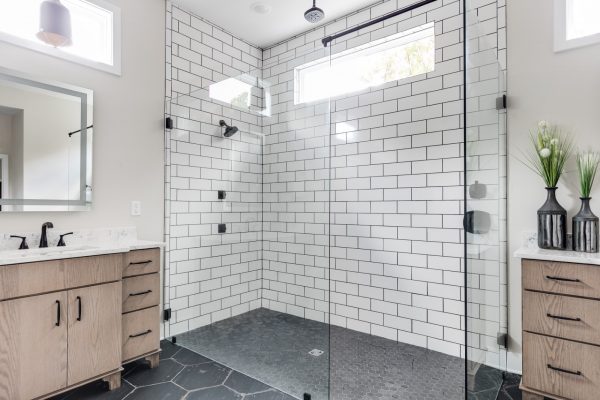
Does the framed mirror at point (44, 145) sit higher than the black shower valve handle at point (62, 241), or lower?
higher

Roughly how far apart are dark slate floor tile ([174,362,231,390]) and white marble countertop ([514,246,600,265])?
2030 mm

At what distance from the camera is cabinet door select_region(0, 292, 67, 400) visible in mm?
1745

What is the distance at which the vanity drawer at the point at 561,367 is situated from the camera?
177cm

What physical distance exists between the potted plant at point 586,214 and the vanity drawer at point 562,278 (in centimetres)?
28

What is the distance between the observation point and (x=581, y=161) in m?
2.12

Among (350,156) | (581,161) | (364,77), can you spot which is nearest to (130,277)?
(350,156)

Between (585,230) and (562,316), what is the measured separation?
1.75 feet

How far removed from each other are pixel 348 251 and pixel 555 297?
4.85 feet

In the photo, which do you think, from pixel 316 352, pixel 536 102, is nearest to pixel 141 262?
pixel 316 352

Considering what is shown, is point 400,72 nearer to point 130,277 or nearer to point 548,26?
point 548,26

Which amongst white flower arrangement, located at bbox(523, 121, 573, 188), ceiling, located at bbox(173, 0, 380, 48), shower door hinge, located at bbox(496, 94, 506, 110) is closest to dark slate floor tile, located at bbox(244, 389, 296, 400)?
white flower arrangement, located at bbox(523, 121, 573, 188)

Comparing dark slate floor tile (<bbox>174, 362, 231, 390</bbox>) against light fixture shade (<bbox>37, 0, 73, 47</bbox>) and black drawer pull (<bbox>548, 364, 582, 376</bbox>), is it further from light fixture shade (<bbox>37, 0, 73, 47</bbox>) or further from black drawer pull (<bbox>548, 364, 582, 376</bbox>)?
light fixture shade (<bbox>37, 0, 73, 47</bbox>)

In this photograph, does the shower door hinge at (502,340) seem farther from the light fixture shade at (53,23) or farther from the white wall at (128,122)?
the light fixture shade at (53,23)

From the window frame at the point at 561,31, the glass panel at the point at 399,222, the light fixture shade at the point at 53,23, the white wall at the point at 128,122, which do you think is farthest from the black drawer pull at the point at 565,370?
the light fixture shade at the point at 53,23
